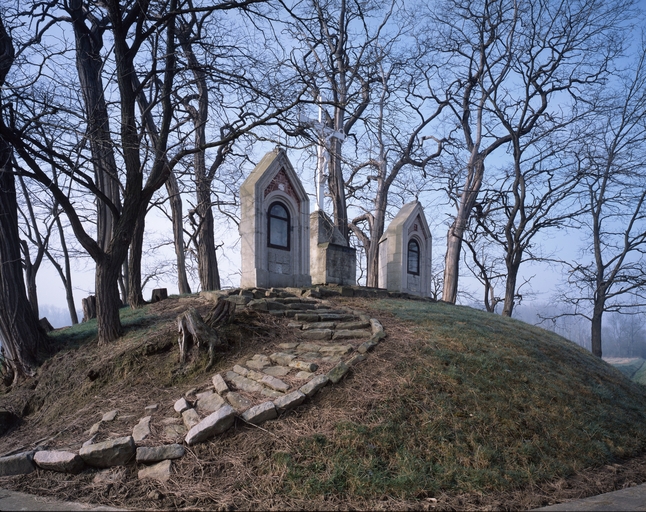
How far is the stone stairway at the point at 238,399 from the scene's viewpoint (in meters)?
4.30

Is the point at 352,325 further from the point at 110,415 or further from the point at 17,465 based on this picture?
the point at 17,465

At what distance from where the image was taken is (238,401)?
201 inches

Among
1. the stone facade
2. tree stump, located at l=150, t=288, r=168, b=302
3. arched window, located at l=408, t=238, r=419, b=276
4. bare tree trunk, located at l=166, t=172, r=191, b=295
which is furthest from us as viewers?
arched window, located at l=408, t=238, r=419, b=276

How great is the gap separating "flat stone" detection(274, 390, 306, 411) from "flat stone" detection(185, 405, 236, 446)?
479 mm

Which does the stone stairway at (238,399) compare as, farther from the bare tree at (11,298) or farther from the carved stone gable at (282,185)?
the carved stone gable at (282,185)

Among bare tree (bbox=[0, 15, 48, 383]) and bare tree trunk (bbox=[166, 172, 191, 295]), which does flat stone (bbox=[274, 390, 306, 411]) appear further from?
bare tree trunk (bbox=[166, 172, 191, 295])

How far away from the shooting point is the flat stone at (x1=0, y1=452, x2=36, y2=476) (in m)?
4.45

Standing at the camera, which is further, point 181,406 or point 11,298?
point 11,298

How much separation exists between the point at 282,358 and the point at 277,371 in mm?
364

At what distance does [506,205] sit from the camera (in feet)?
63.2

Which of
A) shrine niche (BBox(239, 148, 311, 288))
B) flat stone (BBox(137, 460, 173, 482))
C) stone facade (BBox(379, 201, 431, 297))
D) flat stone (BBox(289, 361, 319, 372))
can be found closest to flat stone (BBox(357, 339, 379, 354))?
flat stone (BBox(289, 361, 319, 372))

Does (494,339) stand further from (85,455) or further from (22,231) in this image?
(22,231)

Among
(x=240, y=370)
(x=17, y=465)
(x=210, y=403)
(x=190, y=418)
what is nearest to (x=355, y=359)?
(x=240, y=370)

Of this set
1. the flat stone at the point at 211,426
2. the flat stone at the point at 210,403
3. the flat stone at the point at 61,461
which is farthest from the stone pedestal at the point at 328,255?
the flat stone at the point at 61,461
